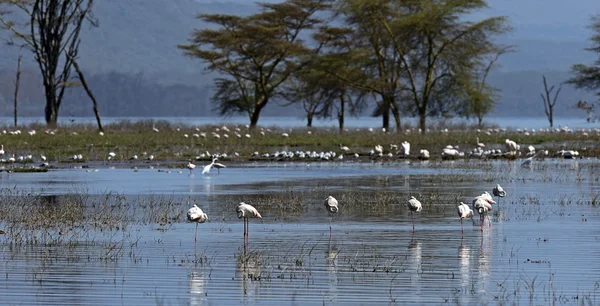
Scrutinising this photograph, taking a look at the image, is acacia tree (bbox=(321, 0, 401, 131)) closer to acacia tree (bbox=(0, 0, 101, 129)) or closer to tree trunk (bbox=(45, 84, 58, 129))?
acacia tree (bbox=(0, 0, 101, 129))

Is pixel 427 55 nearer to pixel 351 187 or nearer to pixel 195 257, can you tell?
pixel 351 187

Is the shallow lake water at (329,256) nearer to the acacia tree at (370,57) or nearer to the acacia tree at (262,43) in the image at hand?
the acacia tree at (370,57)

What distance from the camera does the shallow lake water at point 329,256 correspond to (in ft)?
35.9

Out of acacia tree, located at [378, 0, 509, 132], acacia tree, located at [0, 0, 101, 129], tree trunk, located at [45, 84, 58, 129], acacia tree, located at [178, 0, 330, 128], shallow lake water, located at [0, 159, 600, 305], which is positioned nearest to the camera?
shallow lake water, located at [0, 159, 600, 305]

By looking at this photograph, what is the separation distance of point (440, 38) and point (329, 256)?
42.9 metres

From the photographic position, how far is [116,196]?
21000 millimetres

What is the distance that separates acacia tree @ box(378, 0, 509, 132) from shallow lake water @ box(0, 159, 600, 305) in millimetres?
32618

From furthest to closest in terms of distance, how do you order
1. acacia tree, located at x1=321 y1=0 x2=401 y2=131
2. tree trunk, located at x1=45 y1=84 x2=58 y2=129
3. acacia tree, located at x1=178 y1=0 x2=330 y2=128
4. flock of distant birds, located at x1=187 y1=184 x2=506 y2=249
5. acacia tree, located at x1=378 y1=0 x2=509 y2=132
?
acacia tree, located at x1=178 y1=0 x2=330 y2=128 → acacia tree, located at x1=321 y1=0 x2=401 y2=131 → tree trunk, located at x1=45 y1=84 x2=58 y2=129 → acacia tree, located at x1=378 y1=0 x2=509 y2=132 → flock of distant birds, located at x1=187 y1=184 x2=506 y2=249

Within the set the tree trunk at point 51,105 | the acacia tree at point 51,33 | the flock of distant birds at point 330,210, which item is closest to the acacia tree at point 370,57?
the acacia tree at point 51,33

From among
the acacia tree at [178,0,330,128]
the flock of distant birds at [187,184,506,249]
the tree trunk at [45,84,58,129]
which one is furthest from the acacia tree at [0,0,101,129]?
the flock of distant birds at [187,184,506,249]

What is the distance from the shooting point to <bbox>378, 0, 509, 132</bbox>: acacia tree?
5466 centimetres

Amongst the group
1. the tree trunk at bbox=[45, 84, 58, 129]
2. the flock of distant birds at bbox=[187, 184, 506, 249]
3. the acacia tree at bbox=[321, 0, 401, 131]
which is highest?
the acacia tree at bbox=[321, 0, 401, 131]

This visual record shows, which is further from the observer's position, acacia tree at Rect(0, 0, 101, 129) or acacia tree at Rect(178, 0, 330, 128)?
acacia tree at Rect(178, 0, 330, 128)

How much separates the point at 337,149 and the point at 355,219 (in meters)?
22.6
